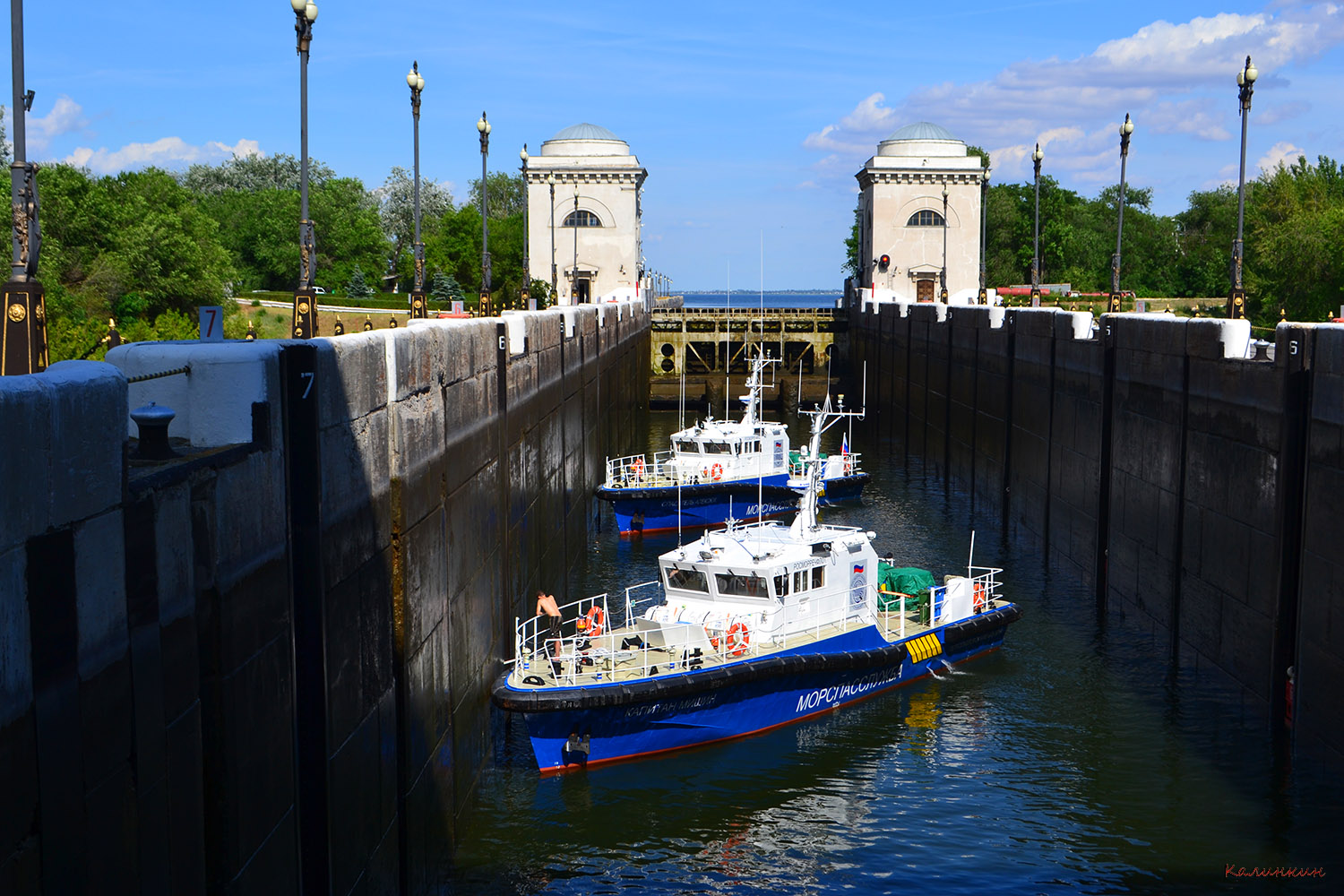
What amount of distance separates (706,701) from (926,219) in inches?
2905

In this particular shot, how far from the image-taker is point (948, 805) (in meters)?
18.0

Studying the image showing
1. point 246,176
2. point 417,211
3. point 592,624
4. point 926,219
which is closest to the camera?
point 592,624

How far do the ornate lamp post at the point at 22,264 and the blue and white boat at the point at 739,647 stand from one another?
7782mm

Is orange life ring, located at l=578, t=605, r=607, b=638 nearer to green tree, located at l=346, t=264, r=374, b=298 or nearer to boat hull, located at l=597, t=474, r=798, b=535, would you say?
boat hull, located at l=597, t=474, r=798, b=535

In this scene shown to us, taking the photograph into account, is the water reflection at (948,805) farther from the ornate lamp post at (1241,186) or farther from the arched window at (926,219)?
the arched window at (926,219)

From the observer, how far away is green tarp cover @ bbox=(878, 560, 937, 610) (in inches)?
971

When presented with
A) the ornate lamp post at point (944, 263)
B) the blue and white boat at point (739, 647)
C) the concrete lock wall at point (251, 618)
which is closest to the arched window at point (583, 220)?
the ornate lamp post at point (944, 263)

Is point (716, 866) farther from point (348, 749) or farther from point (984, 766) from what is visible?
point (348, 749)

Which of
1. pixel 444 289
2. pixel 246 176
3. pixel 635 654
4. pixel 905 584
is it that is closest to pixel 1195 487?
pixel 905 584

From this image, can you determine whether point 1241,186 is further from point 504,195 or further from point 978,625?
point 504,195

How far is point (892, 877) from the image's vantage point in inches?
626

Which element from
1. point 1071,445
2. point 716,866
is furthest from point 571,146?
point 716,866

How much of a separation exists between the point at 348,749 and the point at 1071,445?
2266cm

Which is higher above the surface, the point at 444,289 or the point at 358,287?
the point at 358,287
